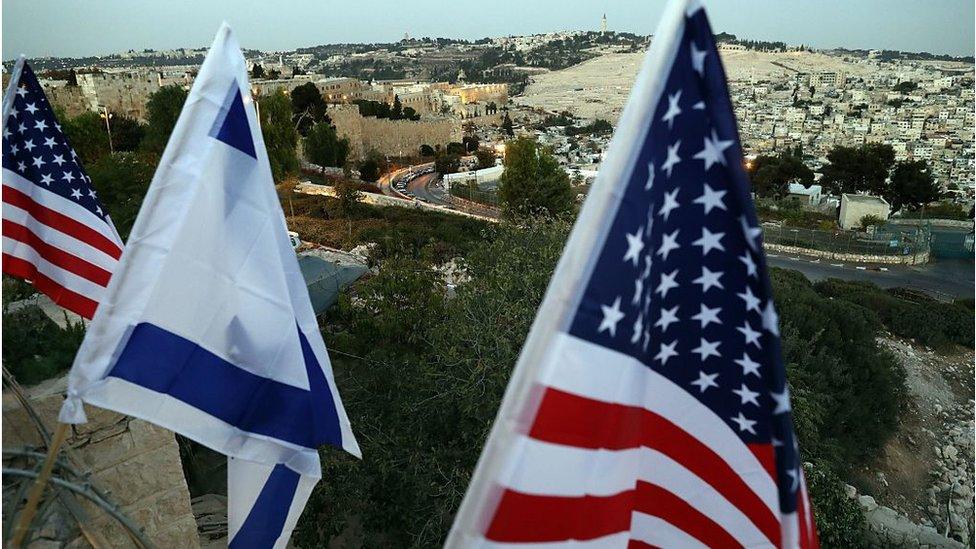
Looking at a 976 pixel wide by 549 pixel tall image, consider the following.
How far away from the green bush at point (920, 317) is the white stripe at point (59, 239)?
16775 millimetres

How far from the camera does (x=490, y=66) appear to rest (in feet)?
590

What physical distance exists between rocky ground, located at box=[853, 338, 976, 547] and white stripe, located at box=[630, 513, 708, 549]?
21.7 feet

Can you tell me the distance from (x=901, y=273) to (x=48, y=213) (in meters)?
25.9

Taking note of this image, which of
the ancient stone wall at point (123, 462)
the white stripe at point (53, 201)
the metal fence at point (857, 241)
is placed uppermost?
the white stripe at point (53, 201)

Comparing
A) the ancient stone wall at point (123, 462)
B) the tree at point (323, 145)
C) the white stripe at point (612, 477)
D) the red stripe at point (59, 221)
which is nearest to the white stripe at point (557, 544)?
the white stripe at point (612, 477)

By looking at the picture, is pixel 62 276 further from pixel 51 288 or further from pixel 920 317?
pixel 920 317

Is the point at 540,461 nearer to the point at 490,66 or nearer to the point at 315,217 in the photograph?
the point at 315,217

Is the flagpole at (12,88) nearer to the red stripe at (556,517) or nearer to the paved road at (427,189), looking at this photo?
the red stripe at (556,517)

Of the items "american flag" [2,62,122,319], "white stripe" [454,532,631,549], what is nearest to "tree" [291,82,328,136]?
"american flag" [2,62,122,319]

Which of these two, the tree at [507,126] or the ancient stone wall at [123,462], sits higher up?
the ancient stone wall at [123,462]

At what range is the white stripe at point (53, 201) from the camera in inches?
146

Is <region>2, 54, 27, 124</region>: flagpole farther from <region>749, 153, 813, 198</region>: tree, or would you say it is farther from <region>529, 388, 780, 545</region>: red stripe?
<region>749, 153, 813, 198</region>: tree

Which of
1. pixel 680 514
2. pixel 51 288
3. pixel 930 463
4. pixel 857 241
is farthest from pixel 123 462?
pixel 857 241

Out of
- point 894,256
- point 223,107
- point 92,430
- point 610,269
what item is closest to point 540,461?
point 610,269
